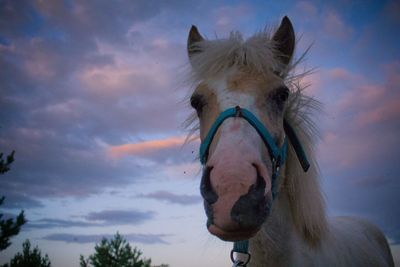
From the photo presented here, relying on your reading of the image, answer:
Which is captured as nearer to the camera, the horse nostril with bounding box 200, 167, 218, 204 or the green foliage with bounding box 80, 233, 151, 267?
the horse nostril with bounding box 200, 167, 218, 204

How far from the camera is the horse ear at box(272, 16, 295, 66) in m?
3.17

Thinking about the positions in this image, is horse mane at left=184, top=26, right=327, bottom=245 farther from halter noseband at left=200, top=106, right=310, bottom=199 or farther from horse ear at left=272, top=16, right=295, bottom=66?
halter noseband at left=200, top=106, right=310, bottom=199

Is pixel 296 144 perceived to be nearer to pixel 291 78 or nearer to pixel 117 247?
pixel 291 78

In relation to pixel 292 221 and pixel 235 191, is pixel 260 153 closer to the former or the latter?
pixel 235 191

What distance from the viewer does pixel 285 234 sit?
2693 mm

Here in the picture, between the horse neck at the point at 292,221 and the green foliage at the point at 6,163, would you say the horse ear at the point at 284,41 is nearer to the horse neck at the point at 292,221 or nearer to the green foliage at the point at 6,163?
the horse neck at the point at 292,221

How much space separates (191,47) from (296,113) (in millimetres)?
1459

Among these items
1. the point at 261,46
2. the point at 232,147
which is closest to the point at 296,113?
the point at 261,46

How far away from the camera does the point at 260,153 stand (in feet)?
7.31

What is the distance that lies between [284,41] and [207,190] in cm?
201

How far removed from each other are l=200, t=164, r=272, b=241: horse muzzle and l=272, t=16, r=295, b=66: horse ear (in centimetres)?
170

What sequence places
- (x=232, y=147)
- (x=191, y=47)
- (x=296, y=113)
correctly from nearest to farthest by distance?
(x=232, y=147) → (x=296, y=113) → (x=191, y=47)

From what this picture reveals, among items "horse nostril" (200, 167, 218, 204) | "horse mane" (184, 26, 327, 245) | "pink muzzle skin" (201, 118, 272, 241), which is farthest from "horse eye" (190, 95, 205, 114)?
"horse nostril" (200, 167, 218, 204)

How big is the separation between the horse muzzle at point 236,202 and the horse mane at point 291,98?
3.33 feet
